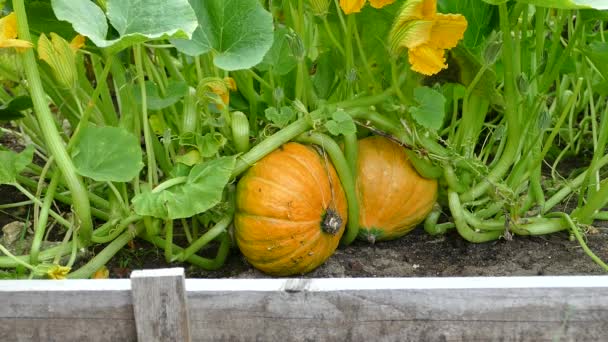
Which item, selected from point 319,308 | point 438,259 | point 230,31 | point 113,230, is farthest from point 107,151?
point 438,259

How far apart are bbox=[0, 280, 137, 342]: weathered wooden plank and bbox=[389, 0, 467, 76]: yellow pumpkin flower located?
25.4 inches

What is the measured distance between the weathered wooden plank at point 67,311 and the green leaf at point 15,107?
48 cm

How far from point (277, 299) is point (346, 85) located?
25.9 inches

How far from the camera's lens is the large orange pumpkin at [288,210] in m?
1.55

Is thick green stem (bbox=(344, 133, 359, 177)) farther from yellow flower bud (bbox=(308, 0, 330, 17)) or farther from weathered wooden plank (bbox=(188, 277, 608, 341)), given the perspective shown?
weathered wooden plank (bbox=(188, 277, 608, 341))

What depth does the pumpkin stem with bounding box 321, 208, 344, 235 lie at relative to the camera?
1.58 metres

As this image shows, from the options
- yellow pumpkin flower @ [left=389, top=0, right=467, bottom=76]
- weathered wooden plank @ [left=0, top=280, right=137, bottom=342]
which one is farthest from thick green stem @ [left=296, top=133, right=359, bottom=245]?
weathered wooden plank @ [left=0, top=280, right=137, bottom=342]

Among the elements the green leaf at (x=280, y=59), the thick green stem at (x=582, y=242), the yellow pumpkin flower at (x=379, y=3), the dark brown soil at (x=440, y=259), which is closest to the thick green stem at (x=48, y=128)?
the dark brown soil at (x=440, y=259)

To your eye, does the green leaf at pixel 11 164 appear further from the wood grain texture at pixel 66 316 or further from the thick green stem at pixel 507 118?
the thick green stem at pixel 507 118

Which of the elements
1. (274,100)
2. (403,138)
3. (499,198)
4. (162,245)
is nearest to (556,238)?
(499,198)

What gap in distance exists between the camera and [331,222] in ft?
5.18

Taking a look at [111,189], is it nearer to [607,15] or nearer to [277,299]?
[277,299]

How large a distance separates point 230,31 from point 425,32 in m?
0.34

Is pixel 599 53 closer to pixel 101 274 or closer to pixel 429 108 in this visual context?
pixel 429 108
